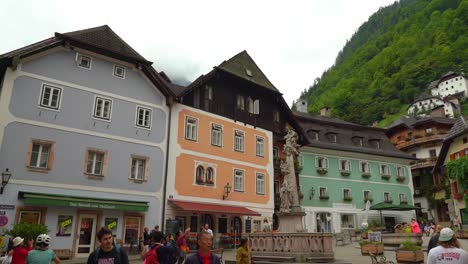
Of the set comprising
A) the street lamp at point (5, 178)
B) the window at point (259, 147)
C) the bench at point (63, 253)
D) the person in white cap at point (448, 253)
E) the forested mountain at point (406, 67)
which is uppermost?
the forested mountain at point (406, 67)

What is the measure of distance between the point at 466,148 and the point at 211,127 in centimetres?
2534

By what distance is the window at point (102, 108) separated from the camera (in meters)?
22.0

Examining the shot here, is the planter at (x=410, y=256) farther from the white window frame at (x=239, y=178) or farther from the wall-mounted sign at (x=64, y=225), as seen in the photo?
the wall-mounted sign at (x=64, y=225)

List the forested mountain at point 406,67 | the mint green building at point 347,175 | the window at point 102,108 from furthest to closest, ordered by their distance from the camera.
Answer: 1. the forested mountain at point 406,67
2. the mint green building at point 347,175
3. the window at point 102,108

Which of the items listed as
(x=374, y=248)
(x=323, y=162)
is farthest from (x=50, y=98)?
(x=323, y=162)

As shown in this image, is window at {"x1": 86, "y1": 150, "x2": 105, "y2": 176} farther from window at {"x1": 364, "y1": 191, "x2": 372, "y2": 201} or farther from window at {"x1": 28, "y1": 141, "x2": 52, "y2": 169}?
window at {"x1": 364, "y1": 191, "x2": 372, "y2": 201}

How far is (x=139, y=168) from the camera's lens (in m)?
23.1

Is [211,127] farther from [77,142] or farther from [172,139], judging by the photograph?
[77,142]

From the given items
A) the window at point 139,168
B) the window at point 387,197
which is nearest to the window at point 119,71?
the window at point 139,168

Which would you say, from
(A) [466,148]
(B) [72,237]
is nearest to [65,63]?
(B) [72,237]

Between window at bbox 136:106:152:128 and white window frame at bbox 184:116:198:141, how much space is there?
2.77 meters

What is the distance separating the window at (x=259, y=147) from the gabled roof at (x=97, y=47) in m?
8.64

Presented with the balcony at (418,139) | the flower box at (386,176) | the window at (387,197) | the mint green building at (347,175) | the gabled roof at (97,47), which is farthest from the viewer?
the balcony at (418,139)

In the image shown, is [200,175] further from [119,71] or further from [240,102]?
[119,71]
